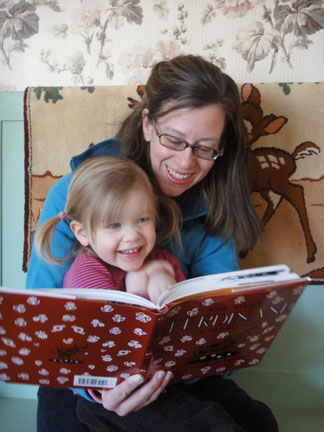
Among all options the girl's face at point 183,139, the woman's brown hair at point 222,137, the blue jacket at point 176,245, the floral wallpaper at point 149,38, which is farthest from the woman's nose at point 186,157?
the floral wallpaper at point 149,38

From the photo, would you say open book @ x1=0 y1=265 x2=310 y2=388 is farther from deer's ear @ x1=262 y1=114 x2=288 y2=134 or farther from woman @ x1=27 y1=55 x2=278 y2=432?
deer's ear @ x1=262 y1=114 x2=288 y2=134

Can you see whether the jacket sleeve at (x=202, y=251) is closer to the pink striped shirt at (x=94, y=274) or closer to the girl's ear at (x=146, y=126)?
the pink striped shirt at (x=94, y=274)

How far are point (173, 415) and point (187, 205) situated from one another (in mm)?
593

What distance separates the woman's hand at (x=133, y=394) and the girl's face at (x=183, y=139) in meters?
0.51

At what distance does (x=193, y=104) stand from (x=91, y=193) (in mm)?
339

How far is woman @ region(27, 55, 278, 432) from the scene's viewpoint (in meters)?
0.91

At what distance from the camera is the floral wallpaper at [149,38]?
1343 millimetres

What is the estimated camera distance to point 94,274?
930mm

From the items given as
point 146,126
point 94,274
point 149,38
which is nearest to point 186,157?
point 146,126

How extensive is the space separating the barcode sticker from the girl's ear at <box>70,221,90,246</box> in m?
0.32

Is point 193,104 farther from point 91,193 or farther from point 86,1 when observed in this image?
point 86,1

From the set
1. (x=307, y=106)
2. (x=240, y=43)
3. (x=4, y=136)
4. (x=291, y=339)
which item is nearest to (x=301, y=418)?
(x=291, y=339)

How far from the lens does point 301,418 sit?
1407 mm

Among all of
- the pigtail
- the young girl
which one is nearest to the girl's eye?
the young girl
